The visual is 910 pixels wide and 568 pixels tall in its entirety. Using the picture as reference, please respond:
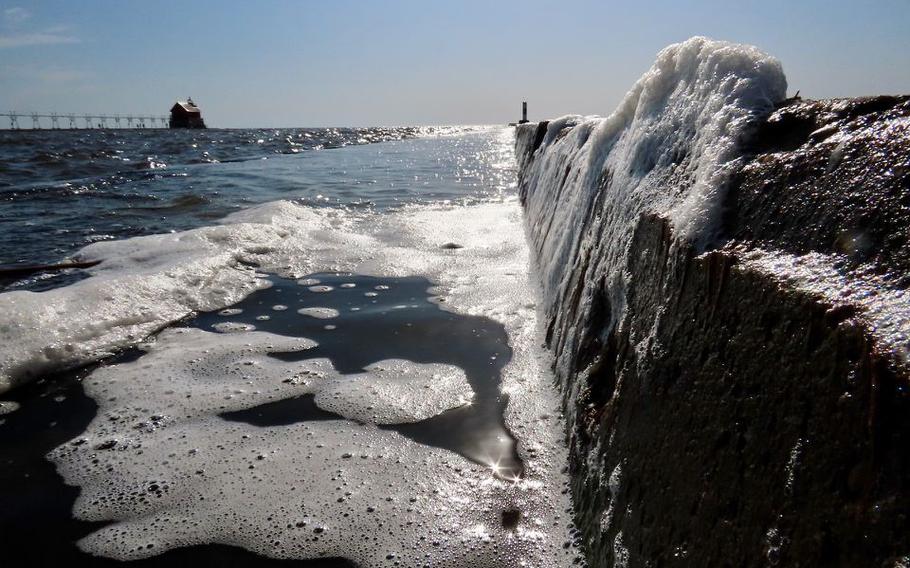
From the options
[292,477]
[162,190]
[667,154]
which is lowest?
[292,477]

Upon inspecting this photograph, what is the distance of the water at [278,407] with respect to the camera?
6.07ft

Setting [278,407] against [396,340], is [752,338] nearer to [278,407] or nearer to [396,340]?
[278,407]

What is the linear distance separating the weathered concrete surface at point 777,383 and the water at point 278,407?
2.17ft

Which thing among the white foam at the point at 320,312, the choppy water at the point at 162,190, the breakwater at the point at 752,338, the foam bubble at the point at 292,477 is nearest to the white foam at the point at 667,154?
the breakwater at the point at 752,338

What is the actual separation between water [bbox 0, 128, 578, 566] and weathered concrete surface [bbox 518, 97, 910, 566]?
2.17 ft

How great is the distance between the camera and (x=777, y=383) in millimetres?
855

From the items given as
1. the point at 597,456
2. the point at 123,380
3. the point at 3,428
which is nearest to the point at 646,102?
the point at 597,456

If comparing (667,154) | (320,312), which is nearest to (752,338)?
(667,154)

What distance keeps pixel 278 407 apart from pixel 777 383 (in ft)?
7.96

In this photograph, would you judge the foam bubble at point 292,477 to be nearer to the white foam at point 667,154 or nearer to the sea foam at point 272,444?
the sea foam at point 272,444

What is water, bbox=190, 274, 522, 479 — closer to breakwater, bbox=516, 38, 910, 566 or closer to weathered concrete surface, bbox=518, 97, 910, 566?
breakwater, bbox=516, 38, 910, 566

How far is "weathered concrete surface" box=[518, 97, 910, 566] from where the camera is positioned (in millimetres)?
678

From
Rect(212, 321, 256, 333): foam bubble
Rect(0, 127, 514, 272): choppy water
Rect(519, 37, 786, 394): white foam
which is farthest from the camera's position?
Rect(0, 127, 514, 272): choppy water

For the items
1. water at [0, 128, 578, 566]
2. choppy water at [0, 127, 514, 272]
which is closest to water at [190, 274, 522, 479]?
water at [0, 128, 578, 566]
